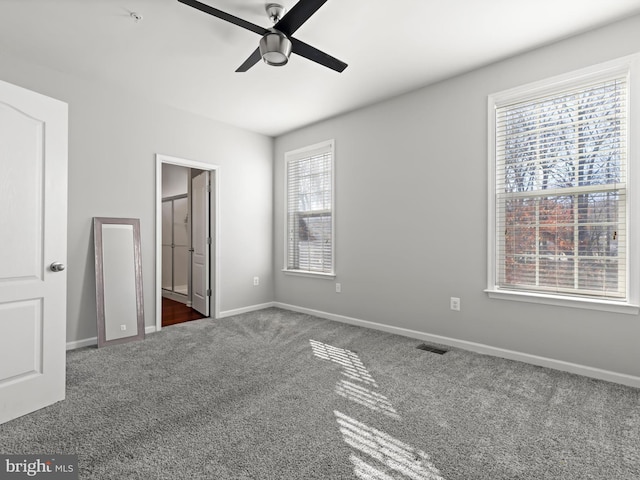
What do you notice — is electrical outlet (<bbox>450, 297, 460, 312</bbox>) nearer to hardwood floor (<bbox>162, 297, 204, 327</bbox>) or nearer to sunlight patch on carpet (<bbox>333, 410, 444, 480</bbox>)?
sunlight patch on carpet (<bbox>333, 410, 444, 480</bbox>)

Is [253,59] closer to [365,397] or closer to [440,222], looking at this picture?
[440,222]

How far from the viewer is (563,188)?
2799 millimetres

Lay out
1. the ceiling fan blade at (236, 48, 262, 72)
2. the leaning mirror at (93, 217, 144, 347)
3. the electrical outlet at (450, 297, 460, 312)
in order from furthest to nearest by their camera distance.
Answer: the leaning mirror at (93, 217, 144, 347), the electrical outlet at (450, 297, 460, 312), the ceiling fan blade at (236, 48, 262, 72)

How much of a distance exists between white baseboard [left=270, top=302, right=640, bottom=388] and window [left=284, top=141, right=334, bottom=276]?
0.78 m

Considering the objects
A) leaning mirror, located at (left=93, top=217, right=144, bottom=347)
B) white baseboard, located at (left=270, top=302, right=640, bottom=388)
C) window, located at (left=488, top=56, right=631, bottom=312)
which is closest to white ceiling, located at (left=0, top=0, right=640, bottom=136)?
window, located at (left=488, top=56, right=631, bottom=312)

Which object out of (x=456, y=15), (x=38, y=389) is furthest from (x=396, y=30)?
(x=38, y=389)

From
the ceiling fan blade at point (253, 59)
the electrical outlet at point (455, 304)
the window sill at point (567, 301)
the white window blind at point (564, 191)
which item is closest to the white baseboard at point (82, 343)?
the ceiling fan blade at point (253, 59)

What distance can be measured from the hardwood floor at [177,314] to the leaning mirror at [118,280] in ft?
2.23

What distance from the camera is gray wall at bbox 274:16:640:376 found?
105 inches

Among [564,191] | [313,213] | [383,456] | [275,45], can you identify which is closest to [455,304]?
[564,191]

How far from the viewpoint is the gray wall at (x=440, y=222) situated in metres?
2.67

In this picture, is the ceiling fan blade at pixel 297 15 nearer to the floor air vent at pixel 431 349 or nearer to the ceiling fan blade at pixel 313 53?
the ceiling fan blade at pixel 313 53

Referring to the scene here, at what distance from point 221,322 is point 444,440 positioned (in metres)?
3.18

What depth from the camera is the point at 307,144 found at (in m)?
4.85
